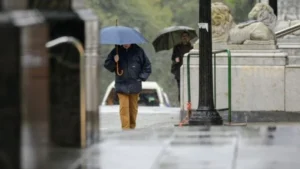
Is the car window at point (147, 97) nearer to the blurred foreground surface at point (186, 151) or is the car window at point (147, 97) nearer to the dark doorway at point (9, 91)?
the blurred foreground surface at point (186, 151)

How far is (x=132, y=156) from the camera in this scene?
876 cm

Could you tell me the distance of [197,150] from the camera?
920 cm

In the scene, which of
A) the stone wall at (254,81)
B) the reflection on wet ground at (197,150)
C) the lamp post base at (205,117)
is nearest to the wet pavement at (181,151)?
the reflection on wet ground at (197,150)

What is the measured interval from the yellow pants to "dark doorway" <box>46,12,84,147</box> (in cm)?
696

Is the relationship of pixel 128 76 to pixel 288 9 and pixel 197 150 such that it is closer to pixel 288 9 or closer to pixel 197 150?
pixel 197 150

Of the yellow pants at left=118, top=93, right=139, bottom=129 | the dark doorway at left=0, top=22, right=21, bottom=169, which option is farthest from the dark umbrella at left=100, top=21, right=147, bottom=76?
the dark doorway at left=0, top=22, right=21, bottom=169

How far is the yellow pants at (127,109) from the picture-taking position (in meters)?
15.1

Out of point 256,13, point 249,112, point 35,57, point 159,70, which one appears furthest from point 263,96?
point 159,70

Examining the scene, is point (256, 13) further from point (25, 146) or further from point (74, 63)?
point (25, 146)

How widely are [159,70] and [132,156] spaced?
3359 cm

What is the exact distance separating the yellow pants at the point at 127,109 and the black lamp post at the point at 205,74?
98 centimetres

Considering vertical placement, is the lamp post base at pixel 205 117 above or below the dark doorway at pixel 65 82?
below

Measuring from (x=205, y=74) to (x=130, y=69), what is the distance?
1.35 metres

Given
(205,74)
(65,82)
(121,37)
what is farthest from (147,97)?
(65,82)
